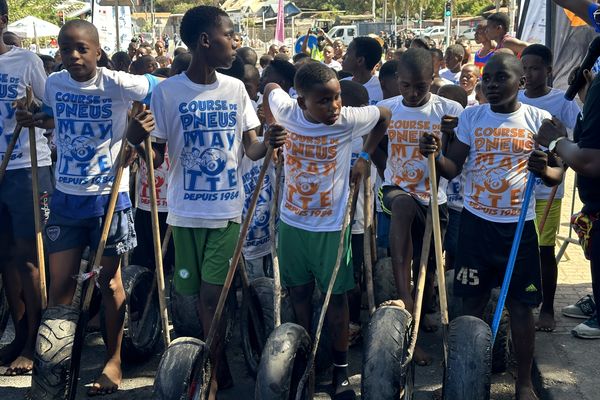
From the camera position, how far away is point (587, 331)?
5.75 metres

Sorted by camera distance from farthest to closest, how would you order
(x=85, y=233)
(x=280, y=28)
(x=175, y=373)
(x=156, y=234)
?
(x=280, y=28), (x=85, y=233), (x=156, y=234), (x=175, y=373)

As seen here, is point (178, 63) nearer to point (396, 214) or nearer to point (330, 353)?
point (396, 214)

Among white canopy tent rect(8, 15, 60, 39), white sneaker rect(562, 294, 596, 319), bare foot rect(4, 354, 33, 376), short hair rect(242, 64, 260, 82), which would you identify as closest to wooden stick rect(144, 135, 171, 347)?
bare foot rect(4, 354, 33, 376)

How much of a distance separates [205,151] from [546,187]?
2.60 meters

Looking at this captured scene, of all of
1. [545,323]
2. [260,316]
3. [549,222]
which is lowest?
[545,323]

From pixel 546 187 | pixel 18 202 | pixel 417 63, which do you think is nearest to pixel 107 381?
pixel 18 202

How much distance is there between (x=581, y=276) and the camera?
23.8 ft

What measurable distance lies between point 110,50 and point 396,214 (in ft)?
55.6

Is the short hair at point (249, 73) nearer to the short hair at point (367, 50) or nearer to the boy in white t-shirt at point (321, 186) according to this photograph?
the short hair at point (367, 50)

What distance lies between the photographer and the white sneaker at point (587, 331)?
225 inches

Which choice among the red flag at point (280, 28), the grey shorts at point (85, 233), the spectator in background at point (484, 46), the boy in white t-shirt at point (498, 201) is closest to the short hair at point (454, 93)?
the boy in white t-shirt at point (498, 201)

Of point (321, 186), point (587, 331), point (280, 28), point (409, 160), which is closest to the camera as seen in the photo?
point (321, 186)

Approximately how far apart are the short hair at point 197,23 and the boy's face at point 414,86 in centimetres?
139

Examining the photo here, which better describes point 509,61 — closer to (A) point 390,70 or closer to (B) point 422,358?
(B) point 422,358
